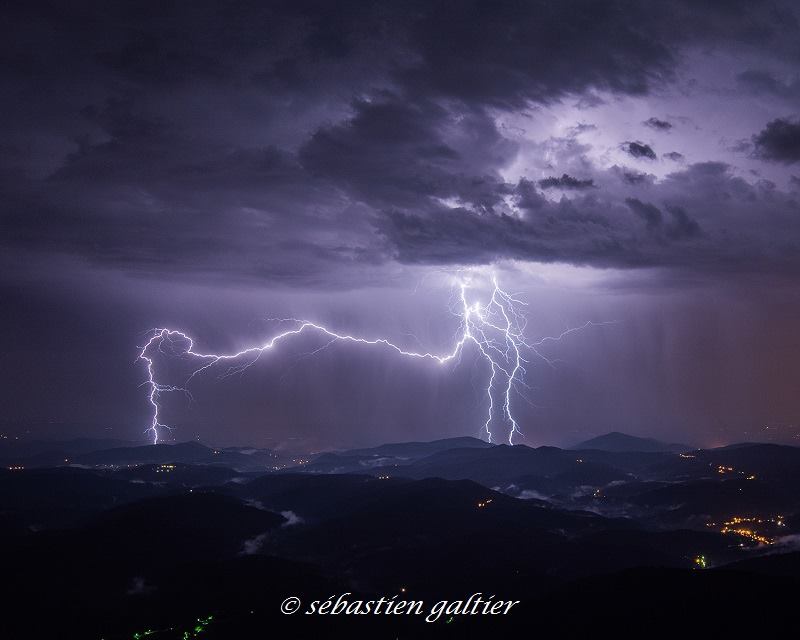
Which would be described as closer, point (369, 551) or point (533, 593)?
point (533, 593)

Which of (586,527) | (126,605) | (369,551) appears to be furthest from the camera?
(586,527)

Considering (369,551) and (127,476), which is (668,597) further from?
(127,476)

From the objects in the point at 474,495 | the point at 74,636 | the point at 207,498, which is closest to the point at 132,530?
the point at 207,498

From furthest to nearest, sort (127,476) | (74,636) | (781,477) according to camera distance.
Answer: (127,476) < (781,477) < (74,636)

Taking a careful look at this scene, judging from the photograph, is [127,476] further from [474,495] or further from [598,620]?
[598,620]

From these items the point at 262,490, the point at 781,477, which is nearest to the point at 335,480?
the point at 262,490

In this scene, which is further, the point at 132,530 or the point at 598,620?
the point at 132,530

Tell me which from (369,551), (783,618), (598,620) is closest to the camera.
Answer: (783,618)

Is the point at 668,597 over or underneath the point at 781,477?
over

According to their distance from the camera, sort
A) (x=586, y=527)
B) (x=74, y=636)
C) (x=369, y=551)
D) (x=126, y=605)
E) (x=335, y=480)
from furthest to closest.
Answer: (x=335, y=480), (x=586, y=527), (x=369, y=551), (x=126, y=605), (x=74, y=636)
